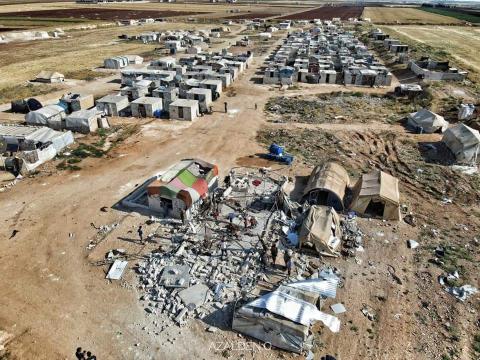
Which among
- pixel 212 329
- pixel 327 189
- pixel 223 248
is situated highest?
pixel 327 189

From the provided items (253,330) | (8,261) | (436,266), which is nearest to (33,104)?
(8,261)

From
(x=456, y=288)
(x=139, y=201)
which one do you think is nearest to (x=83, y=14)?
(x=139, y=201)

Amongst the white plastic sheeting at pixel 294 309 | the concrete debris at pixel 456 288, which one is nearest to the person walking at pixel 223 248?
the white plastic sheeting at pixel 294 309

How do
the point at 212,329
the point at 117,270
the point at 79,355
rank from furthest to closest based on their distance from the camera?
the point at 117,270
the point at 212,329
the point at 79,355

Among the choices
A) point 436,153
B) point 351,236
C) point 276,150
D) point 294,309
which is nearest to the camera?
point 294,309

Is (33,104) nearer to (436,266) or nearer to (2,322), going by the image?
(2,322)

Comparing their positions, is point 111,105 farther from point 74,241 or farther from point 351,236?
point 351,236

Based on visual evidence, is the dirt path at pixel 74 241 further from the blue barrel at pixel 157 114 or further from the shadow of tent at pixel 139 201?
the blue barrel at pixel 157 114
